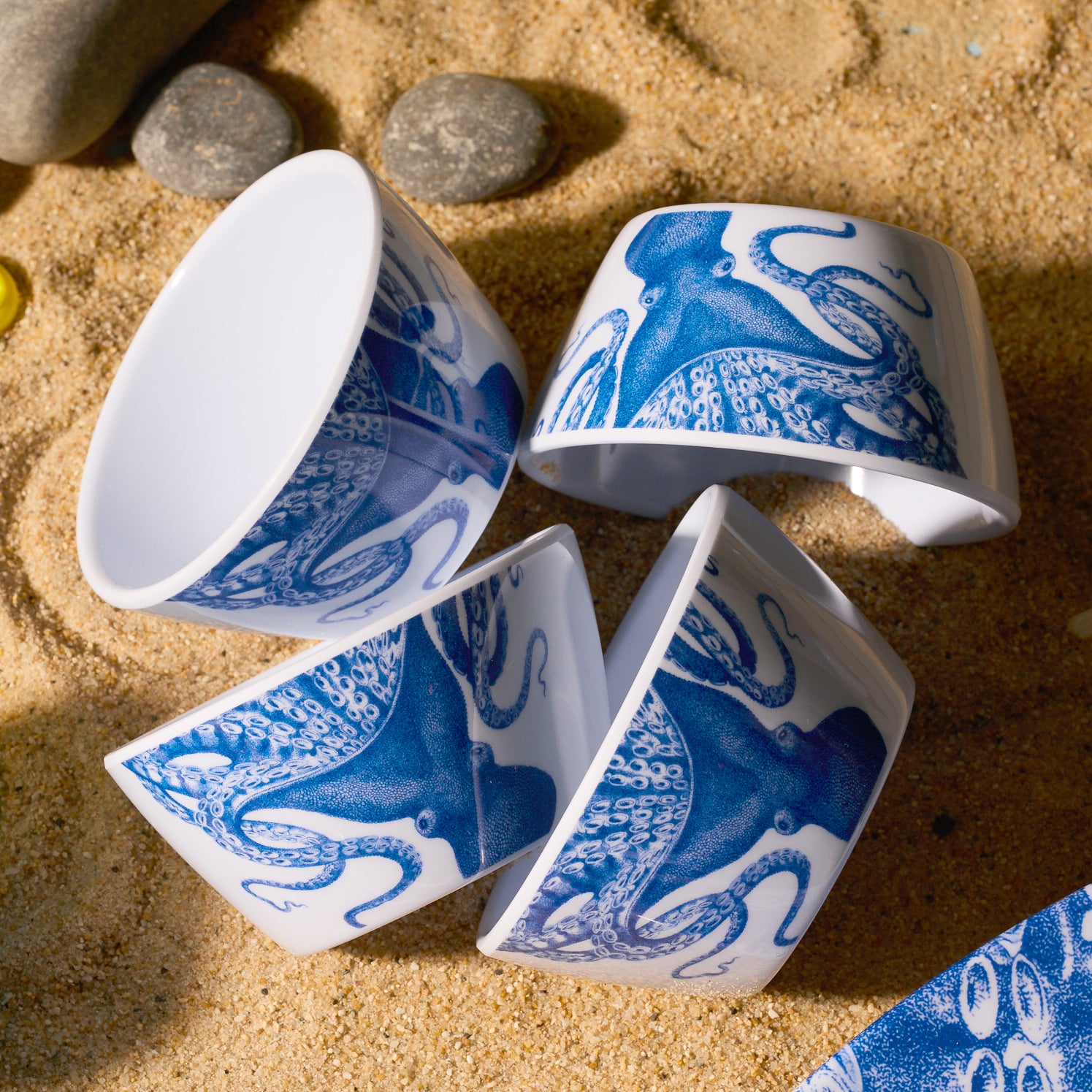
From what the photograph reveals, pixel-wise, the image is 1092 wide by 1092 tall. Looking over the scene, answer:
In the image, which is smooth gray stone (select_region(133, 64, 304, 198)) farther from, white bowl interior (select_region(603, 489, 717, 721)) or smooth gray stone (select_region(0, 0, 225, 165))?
white bowl interior (select_region(603, 489, 717, 721))

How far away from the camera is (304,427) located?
0.74 metres

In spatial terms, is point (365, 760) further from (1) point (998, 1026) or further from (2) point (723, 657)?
(1) point (998, 1026)

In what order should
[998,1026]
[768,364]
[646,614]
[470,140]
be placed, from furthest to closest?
[470,140] < [646,614] < [768,364] < [998,1026]

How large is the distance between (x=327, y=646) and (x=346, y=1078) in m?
0.52

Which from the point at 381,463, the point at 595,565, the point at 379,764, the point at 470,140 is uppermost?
the point at 470,140

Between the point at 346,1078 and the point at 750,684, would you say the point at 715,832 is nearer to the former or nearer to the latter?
the point at 750,684

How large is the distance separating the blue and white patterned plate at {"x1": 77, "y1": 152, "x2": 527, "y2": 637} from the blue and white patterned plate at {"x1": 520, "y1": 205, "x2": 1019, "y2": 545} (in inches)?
3.8

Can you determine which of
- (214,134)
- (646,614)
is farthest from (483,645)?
(214,134)

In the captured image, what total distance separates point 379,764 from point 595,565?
40 cm

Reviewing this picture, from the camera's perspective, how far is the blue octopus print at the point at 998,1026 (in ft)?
2.04

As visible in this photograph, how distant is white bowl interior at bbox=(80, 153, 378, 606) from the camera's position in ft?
3.17

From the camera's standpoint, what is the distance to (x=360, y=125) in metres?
1.14

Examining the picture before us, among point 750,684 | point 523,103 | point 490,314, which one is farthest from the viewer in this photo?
point 523,103

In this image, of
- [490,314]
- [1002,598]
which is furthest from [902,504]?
[490,314]
